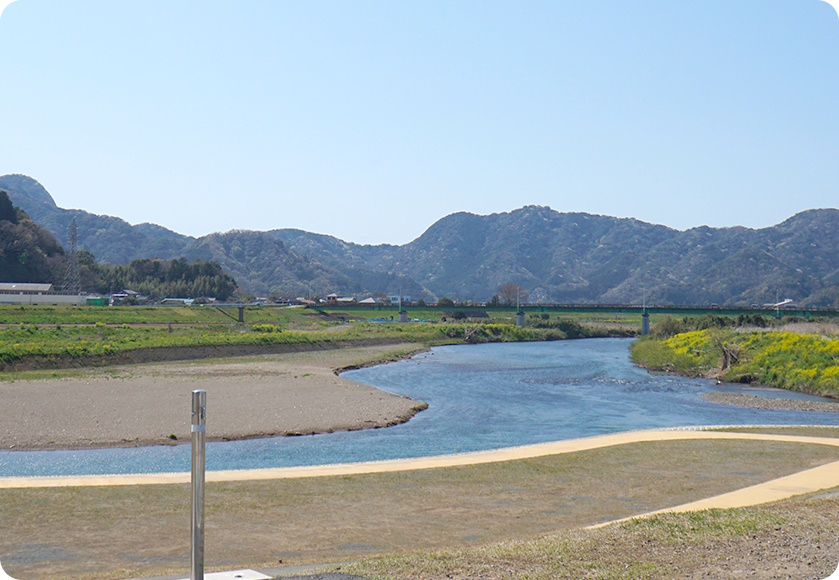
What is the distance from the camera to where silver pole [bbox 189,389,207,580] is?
7.20m

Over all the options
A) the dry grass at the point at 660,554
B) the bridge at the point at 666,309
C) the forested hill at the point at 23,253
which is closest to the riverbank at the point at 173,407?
the dry grass at the point at 660,554

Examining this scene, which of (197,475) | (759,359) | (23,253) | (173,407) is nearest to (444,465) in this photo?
(197,475)

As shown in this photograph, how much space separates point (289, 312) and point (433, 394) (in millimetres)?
83698

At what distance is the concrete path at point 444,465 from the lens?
57.6ft

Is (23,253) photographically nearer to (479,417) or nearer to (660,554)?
(479,417)

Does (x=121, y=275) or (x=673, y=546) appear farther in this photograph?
(x=121, y=275)

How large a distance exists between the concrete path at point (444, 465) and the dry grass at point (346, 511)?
0.76m

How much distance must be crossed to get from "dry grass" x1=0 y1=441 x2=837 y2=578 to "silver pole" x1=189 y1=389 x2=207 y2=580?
4.27m

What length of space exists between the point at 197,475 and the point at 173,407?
28026 mm


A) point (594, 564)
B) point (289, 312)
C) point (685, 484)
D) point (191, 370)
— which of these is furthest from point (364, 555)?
point (289, 312)

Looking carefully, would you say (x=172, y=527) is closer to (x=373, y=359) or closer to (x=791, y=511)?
(x=791, y=511)

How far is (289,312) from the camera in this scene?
125250 millimetres

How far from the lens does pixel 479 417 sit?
34500mm

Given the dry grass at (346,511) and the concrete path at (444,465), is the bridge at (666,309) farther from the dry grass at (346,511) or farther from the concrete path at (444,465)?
the dry grass at (346,511)
